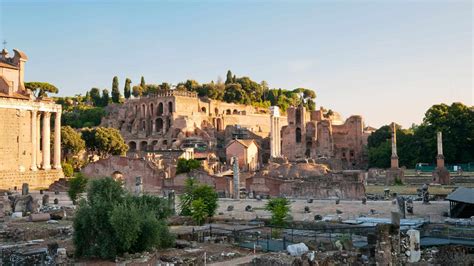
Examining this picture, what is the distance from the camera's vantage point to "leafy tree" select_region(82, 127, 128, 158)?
209 ft

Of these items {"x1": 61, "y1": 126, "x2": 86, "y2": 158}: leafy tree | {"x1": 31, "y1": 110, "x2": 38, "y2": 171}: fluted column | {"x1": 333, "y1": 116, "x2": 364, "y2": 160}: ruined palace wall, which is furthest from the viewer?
{"x1": 333, "y1": 116, "x2": 364, "y2": 160}: ruined palace wall

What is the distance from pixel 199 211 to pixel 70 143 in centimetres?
4084

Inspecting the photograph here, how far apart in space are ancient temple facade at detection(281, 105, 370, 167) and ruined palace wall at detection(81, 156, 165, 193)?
1226 inches

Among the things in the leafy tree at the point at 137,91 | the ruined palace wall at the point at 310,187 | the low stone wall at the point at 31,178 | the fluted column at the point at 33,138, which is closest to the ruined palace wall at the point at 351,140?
the ruined palace wall at the point at 310,187

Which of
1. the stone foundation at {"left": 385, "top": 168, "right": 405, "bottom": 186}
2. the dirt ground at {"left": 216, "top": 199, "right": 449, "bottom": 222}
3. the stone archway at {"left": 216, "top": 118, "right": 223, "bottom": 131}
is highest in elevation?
the stone archway at {"left": 216, "top": 118, "right": 223, "bottom": 131}

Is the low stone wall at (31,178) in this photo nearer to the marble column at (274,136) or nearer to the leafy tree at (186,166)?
the leafy tree at (186,166)

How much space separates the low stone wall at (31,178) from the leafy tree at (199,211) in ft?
90.3

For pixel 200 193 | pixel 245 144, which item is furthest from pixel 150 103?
pixel 200 193

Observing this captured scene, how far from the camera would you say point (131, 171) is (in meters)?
46.6

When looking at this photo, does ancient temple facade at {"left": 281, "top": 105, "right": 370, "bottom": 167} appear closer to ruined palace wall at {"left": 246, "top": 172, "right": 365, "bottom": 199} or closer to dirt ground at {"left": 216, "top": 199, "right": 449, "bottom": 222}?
ruined palace wall at {"left": 246, "top": 172, "right": 365, "bottom": 199}

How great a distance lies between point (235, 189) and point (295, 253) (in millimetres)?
22727

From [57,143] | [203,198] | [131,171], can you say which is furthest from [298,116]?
[203,198]

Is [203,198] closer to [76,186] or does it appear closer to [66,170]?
[76,186]

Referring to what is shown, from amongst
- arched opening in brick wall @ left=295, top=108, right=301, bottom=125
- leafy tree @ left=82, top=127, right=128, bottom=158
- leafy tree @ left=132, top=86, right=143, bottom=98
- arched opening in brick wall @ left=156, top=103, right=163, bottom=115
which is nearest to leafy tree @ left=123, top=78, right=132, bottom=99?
leafy tree @ left=132, top=86, right=143, bottom=98
